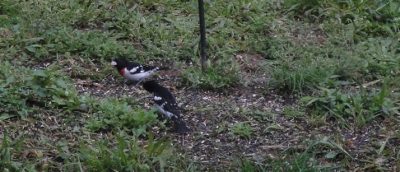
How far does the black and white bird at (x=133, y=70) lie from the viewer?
19.5ft

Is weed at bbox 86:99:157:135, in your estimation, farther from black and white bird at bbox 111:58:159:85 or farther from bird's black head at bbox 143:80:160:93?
black and white bird at bbox 111:58:159:85

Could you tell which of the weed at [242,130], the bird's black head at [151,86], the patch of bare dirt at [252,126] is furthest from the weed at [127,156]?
the bird's black head at [151,86]

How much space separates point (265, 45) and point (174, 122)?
1.65m

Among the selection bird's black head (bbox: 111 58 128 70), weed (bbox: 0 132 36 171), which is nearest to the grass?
weed (bbox: 0 132 36 171)

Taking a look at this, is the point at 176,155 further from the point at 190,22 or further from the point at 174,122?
the point at 190,22

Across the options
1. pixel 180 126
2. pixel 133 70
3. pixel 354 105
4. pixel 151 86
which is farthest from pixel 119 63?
pixel 354 105

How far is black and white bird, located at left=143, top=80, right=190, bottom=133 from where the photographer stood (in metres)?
5.32

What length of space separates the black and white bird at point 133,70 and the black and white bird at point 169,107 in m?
0.43

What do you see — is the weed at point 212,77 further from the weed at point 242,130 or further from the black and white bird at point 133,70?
the weed at point 242,130

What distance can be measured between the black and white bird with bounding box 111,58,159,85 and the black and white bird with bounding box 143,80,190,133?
432mm

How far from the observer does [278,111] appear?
5715mm

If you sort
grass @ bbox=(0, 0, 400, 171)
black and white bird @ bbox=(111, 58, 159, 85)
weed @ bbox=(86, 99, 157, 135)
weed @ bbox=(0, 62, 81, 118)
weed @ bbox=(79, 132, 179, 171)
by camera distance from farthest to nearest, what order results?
black and white bird @ bbox=(111, 58, 159, 85), weed @ bbox=(0, 62, 81, 118), weed @ bbox=(86, 99, 157, 135), grass @ bbox=(0, 0, 400, 171), weed @ bbox=(79, 132, 179, 171)

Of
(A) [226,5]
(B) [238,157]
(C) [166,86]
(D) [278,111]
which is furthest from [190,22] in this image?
(B) [238,157]

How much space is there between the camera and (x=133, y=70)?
235 inches
